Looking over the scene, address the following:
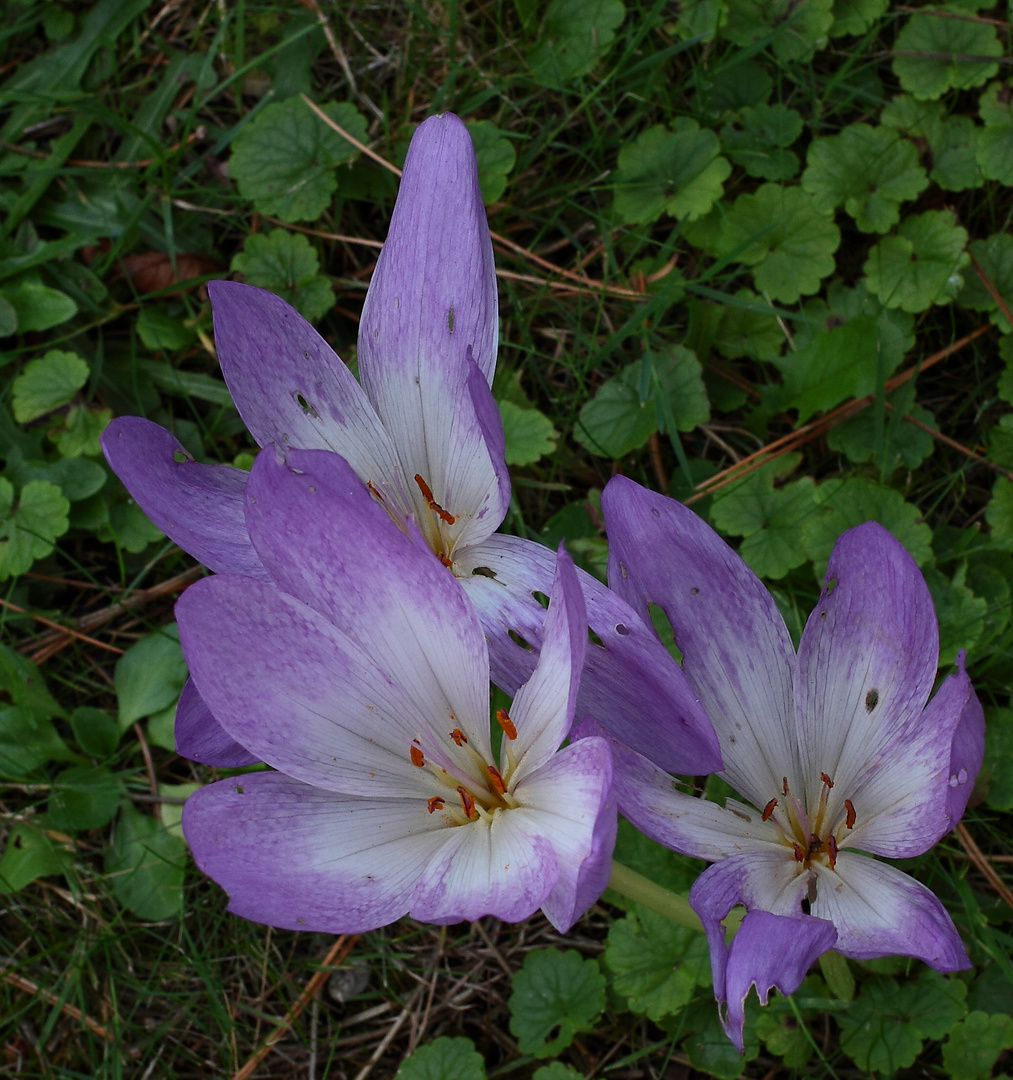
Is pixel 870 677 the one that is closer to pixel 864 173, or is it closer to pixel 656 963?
pixel 656 963

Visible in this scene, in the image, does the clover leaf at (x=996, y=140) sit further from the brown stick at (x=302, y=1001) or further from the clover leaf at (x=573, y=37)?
the brown stick at (x=302, y=1001)

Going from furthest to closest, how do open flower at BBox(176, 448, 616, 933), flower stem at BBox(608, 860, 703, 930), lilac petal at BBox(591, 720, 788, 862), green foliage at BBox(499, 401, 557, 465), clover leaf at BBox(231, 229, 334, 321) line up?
clover leaf at BBox(231, 229, 334, 321) < green foliage at BBox(499, 401, 557, 465) < flower stem at BBox(608, 860, 703, 930) < lilac petal at BBox(591, 720, 788, 862) < open flower at BBox(176, 448, 616, 933)

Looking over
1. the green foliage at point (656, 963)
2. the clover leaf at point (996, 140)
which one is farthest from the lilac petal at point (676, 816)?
the clover leaf at point (996, 140)

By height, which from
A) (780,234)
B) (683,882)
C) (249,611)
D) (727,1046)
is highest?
(249,611)

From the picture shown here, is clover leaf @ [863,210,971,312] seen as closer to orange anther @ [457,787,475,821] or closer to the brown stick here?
orange anther @ [457,787,475,821]

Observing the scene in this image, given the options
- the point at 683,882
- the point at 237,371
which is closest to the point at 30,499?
the point at 237,371

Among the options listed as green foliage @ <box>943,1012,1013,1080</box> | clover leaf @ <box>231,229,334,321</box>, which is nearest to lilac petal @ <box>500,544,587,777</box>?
green foliage @ <box>943,1012,1013,1080</box>

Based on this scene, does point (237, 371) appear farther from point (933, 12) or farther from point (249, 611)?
point (933, 12)
